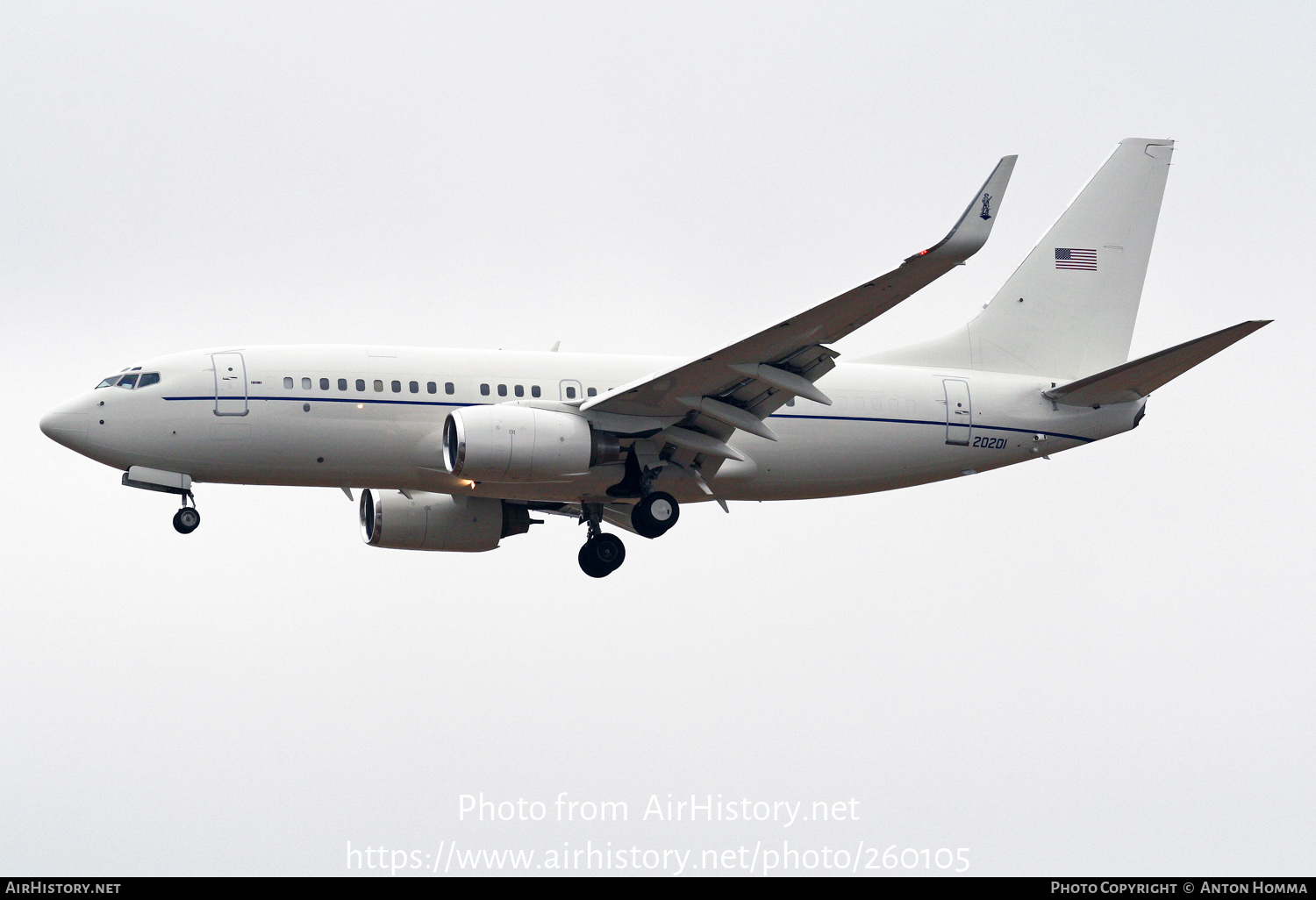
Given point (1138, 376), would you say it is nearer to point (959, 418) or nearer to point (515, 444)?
point (959, 418)

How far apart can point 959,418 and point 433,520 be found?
12591mm

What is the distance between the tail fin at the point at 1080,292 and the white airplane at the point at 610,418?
9cm

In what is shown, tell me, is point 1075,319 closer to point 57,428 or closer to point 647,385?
point 647,385

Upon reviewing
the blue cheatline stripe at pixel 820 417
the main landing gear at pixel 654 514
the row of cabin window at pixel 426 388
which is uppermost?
the row of cabin window at pixel 426 388

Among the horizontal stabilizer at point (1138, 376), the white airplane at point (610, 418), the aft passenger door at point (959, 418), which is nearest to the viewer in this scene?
the white airplane at point (610, 418)

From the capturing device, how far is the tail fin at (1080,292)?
4019cm

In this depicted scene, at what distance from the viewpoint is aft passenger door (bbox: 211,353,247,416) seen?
34250mm

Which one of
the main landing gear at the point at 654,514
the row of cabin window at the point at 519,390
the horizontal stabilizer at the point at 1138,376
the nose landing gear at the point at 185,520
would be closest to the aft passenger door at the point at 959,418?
the horizontal stabilizer at the point at 1138,376

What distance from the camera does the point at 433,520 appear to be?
4038 centimetres

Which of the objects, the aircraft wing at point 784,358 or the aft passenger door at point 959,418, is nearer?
the aircraft wing at point 784,358

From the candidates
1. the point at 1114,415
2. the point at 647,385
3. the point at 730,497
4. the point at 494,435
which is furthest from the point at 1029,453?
the point at 494,435

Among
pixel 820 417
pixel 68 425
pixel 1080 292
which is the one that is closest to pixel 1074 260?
pixel 1080 292

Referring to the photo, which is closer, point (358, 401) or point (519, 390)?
point (358, 401)

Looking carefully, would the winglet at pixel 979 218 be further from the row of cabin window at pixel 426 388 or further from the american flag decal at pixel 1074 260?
the american flag decal at pixel 1074 260
